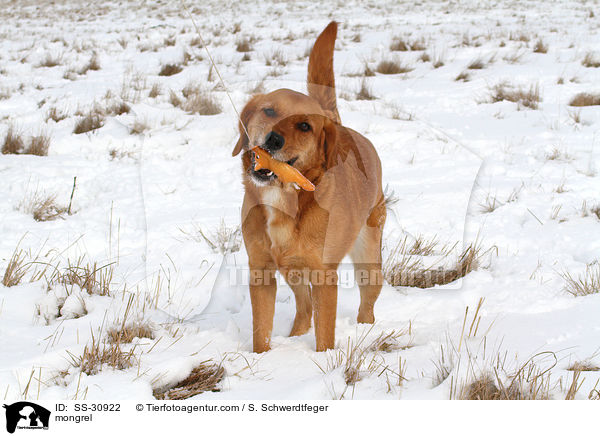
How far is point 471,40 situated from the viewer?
10.4 m

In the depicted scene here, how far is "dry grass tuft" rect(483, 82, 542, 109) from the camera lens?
Result: 6.27 m

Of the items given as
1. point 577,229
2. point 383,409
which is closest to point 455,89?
point 577,229

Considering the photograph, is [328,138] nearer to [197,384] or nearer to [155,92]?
[197,384]

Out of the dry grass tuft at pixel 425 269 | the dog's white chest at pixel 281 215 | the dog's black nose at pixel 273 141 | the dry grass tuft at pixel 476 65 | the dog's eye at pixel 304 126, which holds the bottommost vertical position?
the dry grass tuft at pixel 425 269

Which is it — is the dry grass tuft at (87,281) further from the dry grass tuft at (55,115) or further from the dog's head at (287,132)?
the dry grass tuft at (55,115)

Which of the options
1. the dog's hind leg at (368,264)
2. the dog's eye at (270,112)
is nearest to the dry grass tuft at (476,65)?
the dog's hind leg at (368,264)

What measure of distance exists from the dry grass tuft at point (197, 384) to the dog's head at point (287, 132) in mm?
810

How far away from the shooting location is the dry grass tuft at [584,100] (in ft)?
20.3

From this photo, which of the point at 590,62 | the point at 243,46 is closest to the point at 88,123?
the point at 243,46

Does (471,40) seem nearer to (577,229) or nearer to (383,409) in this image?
(577,229)

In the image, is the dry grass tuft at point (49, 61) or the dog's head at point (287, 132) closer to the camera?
the dog's head at point (287, 132)

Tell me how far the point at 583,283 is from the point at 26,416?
8.94 feet

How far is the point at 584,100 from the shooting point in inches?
244

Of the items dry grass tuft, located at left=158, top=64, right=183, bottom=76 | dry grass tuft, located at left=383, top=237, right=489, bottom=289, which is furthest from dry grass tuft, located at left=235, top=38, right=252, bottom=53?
dry grass tuft, located at left=383, top=237, right=489, bottom=289
